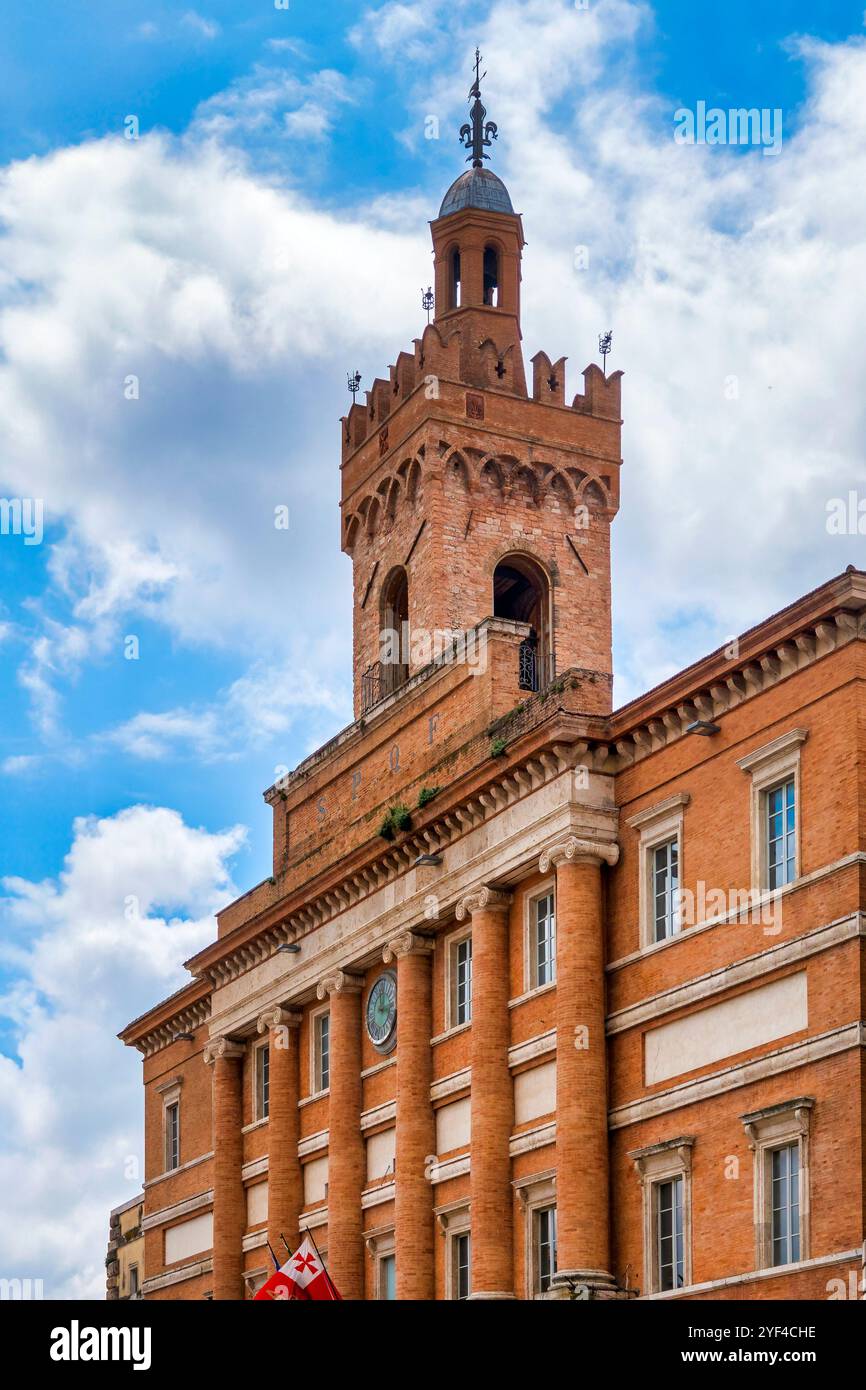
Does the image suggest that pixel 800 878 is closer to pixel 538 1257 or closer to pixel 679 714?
pixel 679 714

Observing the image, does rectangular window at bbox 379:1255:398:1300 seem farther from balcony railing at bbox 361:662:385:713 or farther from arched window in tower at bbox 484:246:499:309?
arched window in tower at bbox 484:246:499:309

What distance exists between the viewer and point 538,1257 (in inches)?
1364

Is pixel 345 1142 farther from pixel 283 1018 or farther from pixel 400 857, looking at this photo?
pixel 400 857

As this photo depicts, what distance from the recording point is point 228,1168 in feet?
148

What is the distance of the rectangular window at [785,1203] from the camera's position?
1160 inches

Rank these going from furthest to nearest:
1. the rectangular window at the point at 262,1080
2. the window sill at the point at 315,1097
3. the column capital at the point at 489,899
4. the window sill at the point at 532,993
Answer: the rectangular window at the point at 262,1080, the window sill at the point at 315,1097, the column capital at the point at 489,899, the window sill at the point at 532,993

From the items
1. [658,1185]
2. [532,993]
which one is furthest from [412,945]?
[658,1185]

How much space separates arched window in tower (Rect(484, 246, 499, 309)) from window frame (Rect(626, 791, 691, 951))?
735 inches

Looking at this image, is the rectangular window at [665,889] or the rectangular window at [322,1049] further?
the rectangular window at [322,1049]

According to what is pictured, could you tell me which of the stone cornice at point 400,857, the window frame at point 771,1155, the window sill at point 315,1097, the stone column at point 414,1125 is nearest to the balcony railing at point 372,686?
the stone cornice at point 400,857

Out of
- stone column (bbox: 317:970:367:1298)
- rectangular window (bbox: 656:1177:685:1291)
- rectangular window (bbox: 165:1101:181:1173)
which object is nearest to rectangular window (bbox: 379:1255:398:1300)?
stone column (bbox: 317:970:367:1298)

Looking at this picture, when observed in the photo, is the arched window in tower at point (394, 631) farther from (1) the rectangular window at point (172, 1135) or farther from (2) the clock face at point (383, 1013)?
(1) the rectangular window at point (172, 1135)

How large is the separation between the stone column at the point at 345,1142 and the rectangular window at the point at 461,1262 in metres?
3.07
